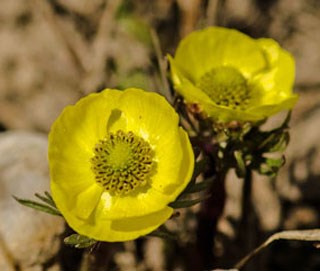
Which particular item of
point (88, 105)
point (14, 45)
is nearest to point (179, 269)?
point (88, 105)

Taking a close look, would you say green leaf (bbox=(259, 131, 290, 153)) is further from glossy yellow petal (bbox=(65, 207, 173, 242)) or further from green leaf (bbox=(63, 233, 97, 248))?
green leaf (bbox=(63, 233, 97, 248))

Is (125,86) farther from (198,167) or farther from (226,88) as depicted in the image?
(198,167)

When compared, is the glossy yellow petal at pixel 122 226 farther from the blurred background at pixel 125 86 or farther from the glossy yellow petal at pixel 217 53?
the glossy yellow petal at pixel 217 53

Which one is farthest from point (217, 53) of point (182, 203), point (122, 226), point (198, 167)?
point (122, 226)

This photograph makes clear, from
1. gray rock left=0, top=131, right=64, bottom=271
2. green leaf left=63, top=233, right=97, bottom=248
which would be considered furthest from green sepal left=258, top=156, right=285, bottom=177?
gray rock left=0, top=131, right=64, bottom=271

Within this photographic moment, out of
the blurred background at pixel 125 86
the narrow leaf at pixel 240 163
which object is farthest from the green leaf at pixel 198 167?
the blurred background at pixel 125 86

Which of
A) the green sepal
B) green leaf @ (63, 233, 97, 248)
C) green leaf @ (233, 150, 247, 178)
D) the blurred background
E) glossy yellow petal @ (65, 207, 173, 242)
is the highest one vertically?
glossy yellow petal @ (65, 207, 173, 242)

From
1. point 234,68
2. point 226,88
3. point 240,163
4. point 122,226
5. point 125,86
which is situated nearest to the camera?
point 122,226

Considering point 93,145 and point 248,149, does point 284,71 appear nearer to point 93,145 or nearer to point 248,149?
point 248,149
